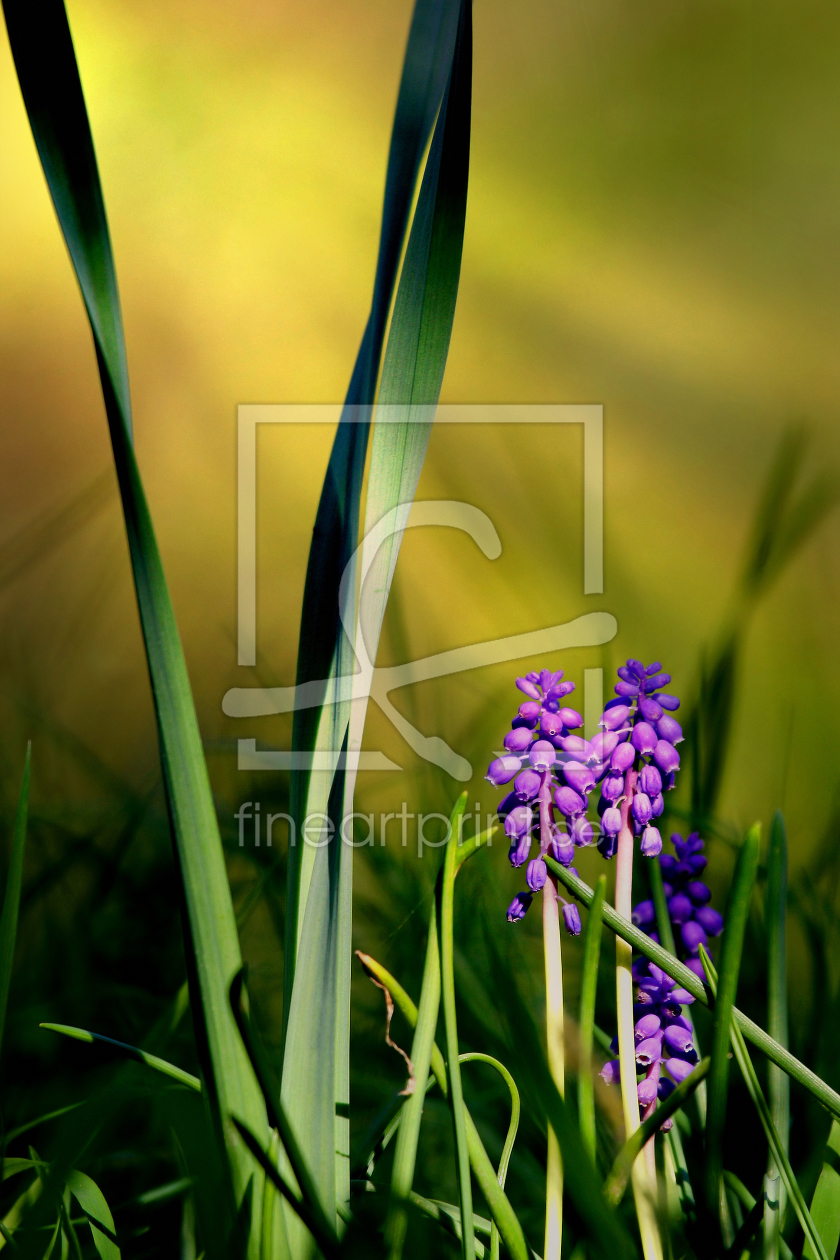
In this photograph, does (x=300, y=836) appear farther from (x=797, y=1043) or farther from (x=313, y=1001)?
(x=797, y=1043)

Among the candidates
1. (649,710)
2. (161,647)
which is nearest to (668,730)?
(649,710)

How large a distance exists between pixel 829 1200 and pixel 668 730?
0.12m

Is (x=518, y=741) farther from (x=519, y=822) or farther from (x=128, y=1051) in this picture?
(x=128, y=1051)

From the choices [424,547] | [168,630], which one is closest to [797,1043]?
[168,630]

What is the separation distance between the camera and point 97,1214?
0.20 meters

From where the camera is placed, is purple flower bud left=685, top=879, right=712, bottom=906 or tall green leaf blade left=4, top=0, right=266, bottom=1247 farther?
purple flower bud left=685, top=879, right=712, bottom=906

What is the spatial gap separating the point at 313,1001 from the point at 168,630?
0.08 m

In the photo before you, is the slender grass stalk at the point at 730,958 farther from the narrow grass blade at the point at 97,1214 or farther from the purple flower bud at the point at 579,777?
the narrow grass blade at the point at 97,1214

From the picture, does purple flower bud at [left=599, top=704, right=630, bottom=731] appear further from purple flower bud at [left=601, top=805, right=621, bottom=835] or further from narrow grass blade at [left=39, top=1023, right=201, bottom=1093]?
narrow grass blade at [left=39, top=1023, right=201, bottom=1093]

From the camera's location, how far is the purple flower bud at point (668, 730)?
0.64 feet

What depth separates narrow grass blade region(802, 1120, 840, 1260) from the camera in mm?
201

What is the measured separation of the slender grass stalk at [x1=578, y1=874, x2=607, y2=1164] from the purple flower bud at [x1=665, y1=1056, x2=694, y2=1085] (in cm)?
4

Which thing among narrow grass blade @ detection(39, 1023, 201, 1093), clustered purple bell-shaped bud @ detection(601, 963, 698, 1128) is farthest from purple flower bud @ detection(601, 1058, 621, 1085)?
narrow grass blade @ detection(39, 1023, 201, 1093)

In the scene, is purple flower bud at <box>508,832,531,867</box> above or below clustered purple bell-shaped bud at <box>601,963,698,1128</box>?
above
